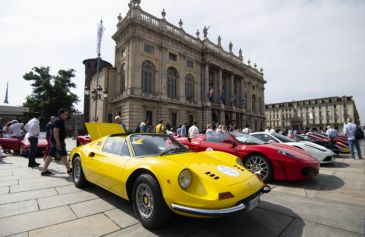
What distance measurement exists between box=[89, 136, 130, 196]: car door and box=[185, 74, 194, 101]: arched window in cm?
2445

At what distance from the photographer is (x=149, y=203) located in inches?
96.8

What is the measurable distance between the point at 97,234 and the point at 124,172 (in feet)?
2.56

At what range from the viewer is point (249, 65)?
1690 inches

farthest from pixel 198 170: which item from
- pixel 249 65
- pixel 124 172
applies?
pixel 249 65

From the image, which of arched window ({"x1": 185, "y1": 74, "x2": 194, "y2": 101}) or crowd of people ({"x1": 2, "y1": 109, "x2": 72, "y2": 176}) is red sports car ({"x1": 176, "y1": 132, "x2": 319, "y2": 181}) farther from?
arched window ({"x1": 185, "y1": 74, "x2": 194, "y2": 101})

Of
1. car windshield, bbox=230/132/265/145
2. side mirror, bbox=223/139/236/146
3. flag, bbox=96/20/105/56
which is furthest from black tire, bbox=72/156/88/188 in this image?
flag, bbox=96/20/105/56

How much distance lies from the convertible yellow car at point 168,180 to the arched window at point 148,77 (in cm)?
2030

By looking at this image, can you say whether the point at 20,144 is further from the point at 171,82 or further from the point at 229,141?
the point at 171,82

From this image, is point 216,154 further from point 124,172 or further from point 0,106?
point 0,106

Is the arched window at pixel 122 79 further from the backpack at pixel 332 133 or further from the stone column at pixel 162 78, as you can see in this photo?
the backpack at pixel 332 133

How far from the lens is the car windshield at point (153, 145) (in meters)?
3.03

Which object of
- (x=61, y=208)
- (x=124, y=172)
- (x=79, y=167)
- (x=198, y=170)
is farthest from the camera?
(x=79, y=167)

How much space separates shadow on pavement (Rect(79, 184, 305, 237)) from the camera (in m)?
2.29

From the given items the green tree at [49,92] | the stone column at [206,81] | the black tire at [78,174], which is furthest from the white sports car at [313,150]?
the green tree at [49,92]
